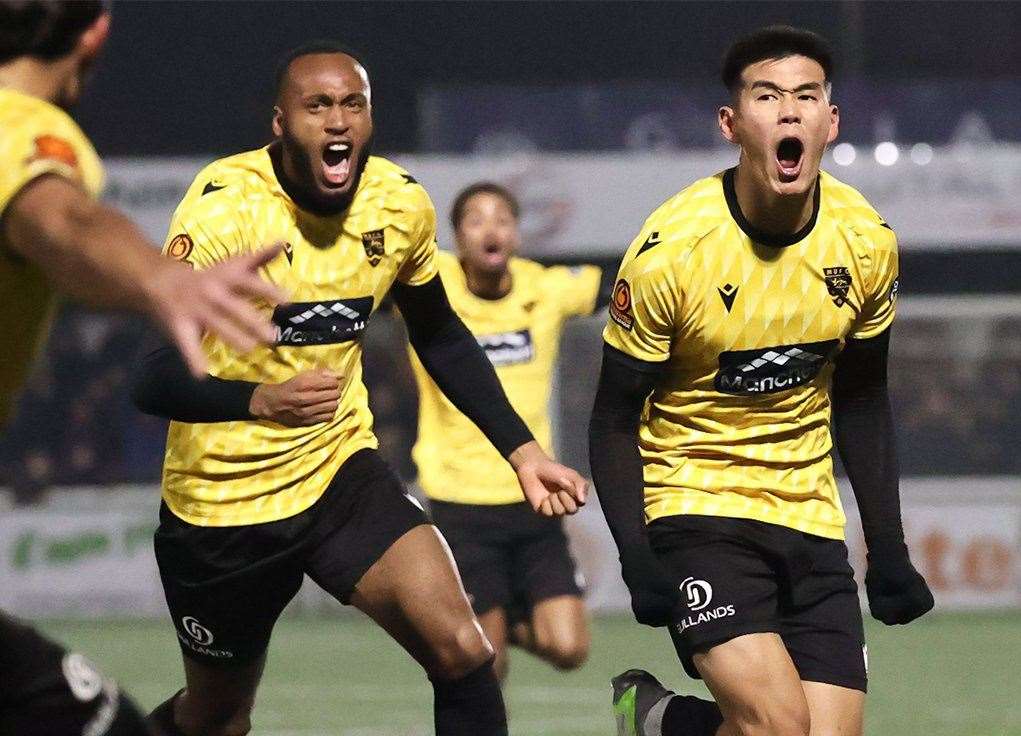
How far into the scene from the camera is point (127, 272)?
3.24 metres

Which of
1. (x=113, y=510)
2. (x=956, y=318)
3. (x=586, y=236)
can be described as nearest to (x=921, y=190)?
(x=956, y=318)

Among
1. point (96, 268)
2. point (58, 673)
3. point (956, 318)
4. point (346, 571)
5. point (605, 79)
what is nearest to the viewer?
point (96, 268)

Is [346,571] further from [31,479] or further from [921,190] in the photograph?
[921,190]

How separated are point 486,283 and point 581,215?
8400 mm

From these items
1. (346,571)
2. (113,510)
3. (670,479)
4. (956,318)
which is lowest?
(113,510)

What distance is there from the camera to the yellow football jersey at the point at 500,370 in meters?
8.95

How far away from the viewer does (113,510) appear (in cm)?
1602

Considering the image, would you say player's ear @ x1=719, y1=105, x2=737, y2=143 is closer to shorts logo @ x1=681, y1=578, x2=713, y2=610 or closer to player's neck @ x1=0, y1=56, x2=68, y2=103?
shorts logo @ x1=681, y1=578, x2=713, y2=610

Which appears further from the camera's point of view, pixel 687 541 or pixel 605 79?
pixel 605 79

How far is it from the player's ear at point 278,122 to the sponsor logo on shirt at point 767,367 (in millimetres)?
1515

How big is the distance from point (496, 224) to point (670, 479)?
355cm

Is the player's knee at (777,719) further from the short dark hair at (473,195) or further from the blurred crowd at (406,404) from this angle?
the blurred crowd at (406,404)

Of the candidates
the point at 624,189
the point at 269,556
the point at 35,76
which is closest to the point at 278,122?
the point at 269,556

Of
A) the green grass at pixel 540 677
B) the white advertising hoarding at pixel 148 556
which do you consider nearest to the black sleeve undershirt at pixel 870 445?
the green grass at pixel 540 677
